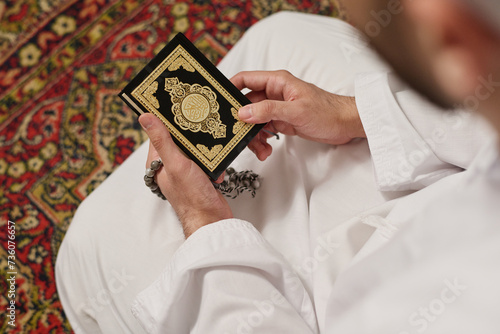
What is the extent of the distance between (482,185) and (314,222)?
0.31 m

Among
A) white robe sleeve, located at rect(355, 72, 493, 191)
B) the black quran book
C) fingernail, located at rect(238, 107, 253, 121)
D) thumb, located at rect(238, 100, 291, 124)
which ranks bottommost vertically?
white robe sleeve, located at rect(355, 72, 493, 191)

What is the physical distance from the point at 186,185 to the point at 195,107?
0.45 feet

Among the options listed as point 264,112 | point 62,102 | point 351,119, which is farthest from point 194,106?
point 62,102

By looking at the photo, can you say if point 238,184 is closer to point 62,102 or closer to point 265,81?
point 265,81

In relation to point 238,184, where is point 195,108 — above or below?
above

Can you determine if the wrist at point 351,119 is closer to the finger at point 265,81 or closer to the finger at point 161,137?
the finger at point 265,81

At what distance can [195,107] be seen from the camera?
720 millimetres

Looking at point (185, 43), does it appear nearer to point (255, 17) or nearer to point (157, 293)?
point (157, 293)

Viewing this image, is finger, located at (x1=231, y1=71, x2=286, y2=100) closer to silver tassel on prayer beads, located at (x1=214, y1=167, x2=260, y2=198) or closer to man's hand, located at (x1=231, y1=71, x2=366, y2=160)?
man's hand, located at (x1=231, y1=71, x2=366, y2=160)

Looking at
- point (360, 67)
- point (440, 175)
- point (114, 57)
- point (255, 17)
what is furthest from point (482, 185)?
point (114, 57)

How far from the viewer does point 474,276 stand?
1.56 feet

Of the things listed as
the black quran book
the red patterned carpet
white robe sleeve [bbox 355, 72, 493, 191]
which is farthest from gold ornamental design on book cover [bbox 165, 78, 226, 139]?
the red patterned carpet

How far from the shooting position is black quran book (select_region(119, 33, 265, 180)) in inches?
27.8

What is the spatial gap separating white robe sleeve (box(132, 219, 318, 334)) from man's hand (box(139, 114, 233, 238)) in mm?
52
